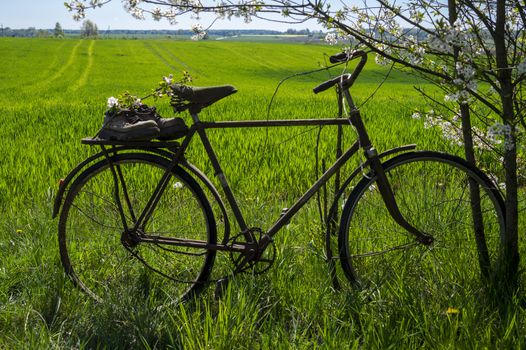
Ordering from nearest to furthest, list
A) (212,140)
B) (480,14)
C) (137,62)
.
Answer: (480,14)
(212,140)
(137,62)

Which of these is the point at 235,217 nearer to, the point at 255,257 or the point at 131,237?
the point at 255,257

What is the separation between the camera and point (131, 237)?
11.1ft

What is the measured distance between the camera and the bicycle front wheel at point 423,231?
10.3ft

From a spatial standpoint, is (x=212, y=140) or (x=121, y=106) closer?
(x=121, y=106)

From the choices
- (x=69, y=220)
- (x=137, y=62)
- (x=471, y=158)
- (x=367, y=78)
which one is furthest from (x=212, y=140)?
(x=137, y=62)

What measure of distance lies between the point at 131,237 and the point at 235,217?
2.04ft

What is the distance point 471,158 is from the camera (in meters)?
3.29

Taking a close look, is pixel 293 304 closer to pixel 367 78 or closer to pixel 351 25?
pixel 351 25

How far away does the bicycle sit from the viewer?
314 centimetres

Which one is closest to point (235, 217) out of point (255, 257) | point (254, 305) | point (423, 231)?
point (255, 257)

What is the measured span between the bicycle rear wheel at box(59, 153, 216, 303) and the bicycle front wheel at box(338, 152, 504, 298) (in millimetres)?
846

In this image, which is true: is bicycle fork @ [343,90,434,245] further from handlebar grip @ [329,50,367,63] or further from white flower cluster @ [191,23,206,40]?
white flower cluster @ [191,23,206,40]

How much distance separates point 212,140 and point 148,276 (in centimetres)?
447

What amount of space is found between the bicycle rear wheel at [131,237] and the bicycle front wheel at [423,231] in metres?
0.85
